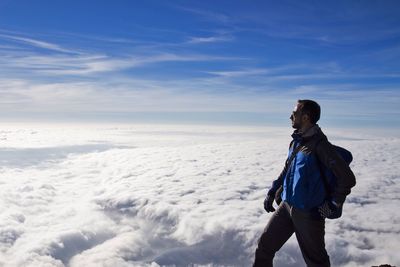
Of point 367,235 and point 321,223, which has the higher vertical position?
point 321,223

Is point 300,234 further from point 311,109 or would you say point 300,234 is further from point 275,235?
point 311,109

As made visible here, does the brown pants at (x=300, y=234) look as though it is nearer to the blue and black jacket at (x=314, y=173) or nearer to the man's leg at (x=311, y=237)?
the man's leg at (x=311, y=237)

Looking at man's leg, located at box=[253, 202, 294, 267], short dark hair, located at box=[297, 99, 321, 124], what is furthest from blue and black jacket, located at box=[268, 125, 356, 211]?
man's leg, located at box=[253, 202, 294, 267]

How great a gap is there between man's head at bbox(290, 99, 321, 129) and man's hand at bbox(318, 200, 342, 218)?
79cm

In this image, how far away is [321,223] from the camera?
12.4ft

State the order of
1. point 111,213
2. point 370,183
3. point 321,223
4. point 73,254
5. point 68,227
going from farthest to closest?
1. point 370,183
2. point 111,213
3. point 68,227
4. point 73,254
5. point 321,223

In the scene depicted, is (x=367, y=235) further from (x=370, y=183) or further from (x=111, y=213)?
(x=111, y=213)

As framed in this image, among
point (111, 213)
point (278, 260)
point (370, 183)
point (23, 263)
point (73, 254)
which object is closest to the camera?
point (278, 260)

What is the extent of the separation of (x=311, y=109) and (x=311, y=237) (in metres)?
1.31

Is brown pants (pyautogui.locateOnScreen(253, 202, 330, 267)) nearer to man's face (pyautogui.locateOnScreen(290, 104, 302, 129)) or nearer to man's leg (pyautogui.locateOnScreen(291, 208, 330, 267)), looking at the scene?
man's leg (pyautogui.locateOnScreen(291, 208, 330, 267))

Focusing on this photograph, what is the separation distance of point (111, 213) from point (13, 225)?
2.82 meters

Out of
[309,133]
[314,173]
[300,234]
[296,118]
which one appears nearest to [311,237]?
[300,234]

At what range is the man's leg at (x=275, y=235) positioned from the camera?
412cm

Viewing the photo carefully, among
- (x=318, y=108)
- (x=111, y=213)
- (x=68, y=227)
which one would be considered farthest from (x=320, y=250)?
(x=111, y=213)
